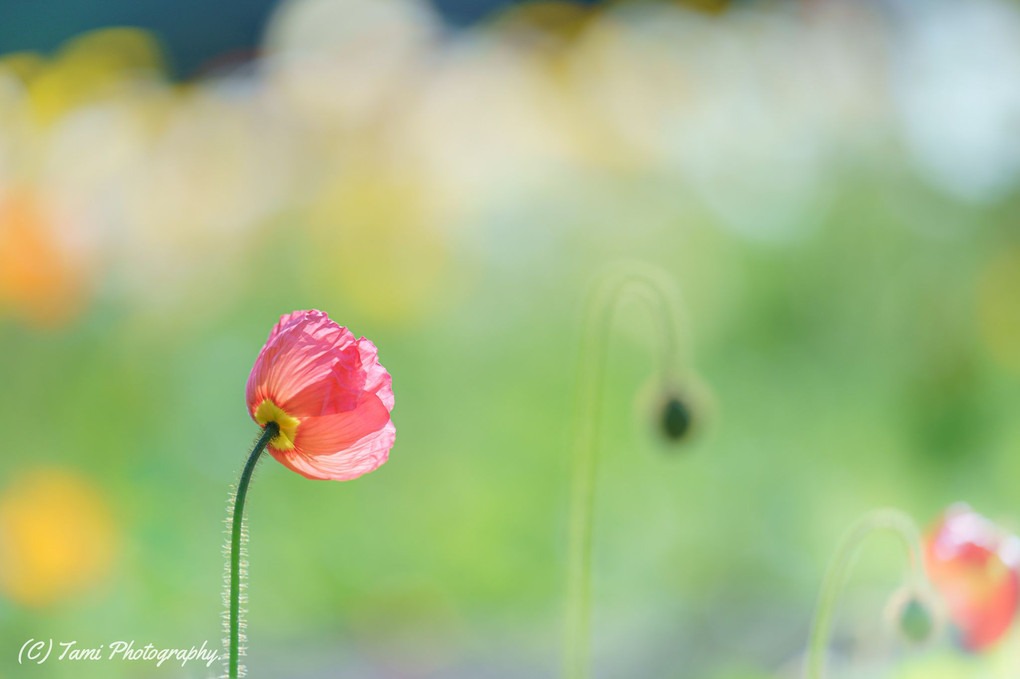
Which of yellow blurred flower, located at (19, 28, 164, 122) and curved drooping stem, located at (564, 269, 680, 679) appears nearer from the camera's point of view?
curved drooping stem, located at (564, 269, 680, 679)

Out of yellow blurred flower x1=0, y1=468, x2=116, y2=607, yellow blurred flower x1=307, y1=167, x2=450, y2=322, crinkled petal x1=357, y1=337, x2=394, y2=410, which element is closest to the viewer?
crinkled petal x1=357, y1=337, x2=394, y2=410

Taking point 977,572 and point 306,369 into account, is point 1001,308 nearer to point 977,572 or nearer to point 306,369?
point 977,572

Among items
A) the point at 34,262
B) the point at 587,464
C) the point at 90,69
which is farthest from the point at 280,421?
the point at 90,69

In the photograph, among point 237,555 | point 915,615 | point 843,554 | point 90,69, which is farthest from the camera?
point 90,69

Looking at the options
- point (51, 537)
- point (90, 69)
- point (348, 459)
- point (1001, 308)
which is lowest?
point (51, 537)

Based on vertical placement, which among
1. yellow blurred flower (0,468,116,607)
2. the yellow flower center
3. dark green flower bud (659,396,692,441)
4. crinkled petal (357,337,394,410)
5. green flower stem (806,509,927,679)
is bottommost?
yellow blurred flower (0,468,116,607)

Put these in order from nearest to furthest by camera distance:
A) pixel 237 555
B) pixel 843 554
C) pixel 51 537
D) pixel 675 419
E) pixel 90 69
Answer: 1. pixel 237 555
2. pixel 843 554
3. pixel 675 419
4. pixel 51 537
5. pixel 90 69

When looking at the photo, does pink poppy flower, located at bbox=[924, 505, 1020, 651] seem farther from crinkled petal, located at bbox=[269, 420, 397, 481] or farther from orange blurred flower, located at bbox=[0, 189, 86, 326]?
orange blurred flower, located at bbox=[0, 189, 86, 326]

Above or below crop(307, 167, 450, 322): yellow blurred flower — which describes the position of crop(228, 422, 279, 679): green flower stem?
above

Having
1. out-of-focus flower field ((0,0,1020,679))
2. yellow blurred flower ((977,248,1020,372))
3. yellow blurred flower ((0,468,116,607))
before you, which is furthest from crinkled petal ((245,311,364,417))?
yellow blurred flower ((977,248,1020,372))
